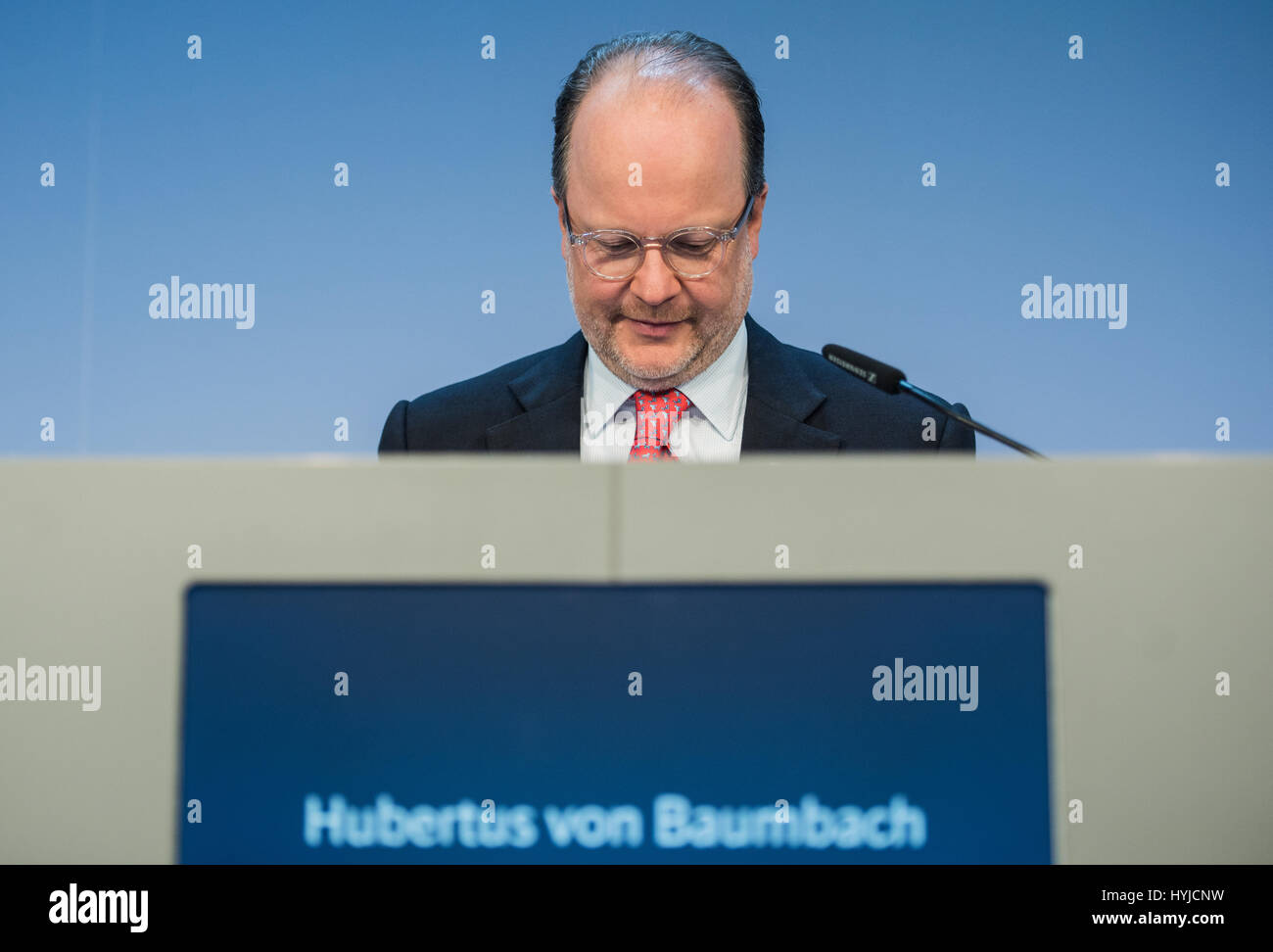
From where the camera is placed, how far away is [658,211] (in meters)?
1.69

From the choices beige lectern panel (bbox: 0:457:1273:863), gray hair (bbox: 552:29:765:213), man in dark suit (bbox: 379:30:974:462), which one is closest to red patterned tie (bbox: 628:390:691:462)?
man in dark suit (bbox: 379:30:974:462)

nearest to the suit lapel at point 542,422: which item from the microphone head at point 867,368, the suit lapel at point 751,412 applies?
the suit lapel at point 751,412

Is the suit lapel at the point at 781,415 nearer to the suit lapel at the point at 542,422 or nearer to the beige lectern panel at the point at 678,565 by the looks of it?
Answer: the suit lapel at the point at 542,422

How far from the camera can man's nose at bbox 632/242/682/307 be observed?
65.9 inches

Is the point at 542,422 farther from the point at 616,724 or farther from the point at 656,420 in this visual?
the point at 616,724

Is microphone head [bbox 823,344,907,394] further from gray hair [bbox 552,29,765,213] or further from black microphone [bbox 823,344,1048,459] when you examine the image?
gray hair [bbox 552,29,765,213]

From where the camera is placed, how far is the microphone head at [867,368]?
113 centimetres

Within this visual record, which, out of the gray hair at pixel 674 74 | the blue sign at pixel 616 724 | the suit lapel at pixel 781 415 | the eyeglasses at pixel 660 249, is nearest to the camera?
the blue sign at pixel 616 724

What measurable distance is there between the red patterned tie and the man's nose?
0.28 meters

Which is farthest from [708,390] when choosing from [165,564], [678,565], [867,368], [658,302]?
[165,564]

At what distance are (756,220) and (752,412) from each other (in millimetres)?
683
